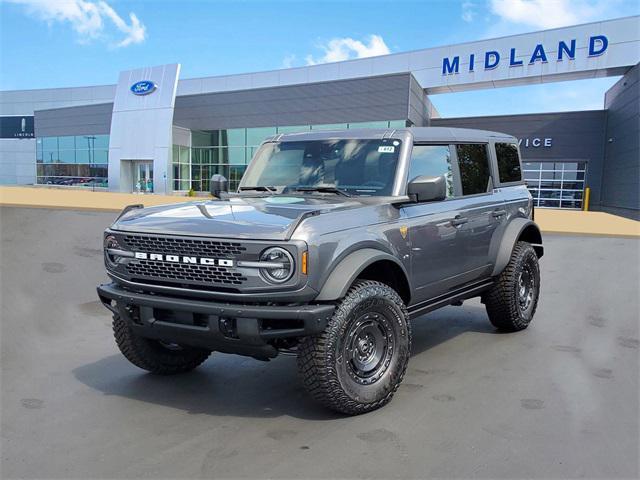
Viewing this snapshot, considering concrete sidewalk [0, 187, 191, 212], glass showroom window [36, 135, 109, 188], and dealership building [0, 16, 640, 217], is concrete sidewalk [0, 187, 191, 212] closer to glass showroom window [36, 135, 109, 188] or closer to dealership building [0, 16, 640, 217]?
dealership building [0, 16, 640, 217]

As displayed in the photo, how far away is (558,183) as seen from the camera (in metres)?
34.0

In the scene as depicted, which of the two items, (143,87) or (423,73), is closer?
(423,73)

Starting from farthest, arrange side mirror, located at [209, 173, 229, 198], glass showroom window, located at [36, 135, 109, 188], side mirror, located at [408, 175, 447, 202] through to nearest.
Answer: glass showroom window, located at [36, 135, 109, 188] < side mirror, located at [209, 173, 229, 198] < side mirror, located at [408, 175, 447, 202]

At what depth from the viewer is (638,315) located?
676cm

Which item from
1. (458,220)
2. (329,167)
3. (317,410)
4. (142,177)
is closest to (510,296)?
(458,220)

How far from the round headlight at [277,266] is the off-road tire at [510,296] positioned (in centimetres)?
316

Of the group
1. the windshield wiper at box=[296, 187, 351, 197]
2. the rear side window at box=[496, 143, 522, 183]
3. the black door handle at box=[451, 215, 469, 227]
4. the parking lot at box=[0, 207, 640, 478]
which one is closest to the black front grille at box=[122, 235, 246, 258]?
the parking lot at box=[0, 207, 640, 478]

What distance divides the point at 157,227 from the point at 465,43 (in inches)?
1307

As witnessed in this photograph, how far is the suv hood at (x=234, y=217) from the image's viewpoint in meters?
3.47

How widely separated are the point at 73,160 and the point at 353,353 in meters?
50.8

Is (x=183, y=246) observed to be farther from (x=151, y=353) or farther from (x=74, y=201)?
(x=74, y=201)

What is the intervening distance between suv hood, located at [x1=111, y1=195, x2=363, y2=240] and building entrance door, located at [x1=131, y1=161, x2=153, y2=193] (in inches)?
1494

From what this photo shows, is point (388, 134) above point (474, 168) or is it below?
above

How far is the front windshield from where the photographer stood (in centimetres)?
459
